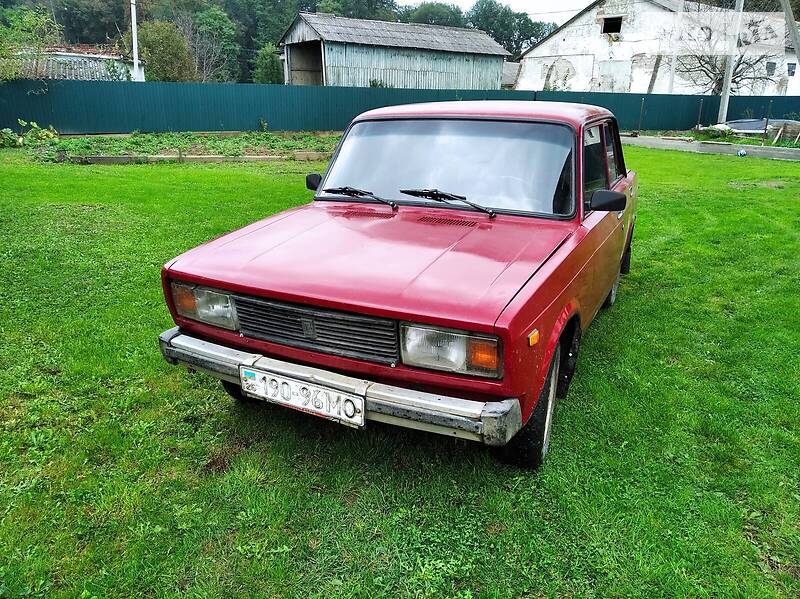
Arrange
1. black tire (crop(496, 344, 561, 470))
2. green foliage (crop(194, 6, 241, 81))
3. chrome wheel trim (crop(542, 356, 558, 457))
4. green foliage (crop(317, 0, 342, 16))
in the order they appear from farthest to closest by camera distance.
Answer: green foliage (crop(317, 0, 342, 16))
green foliage (crop(194, 6, 241, 81))
chrome wheel trim (crop(542, 356, 558, 457))
black tire (crop(496, 344, 561, 470))

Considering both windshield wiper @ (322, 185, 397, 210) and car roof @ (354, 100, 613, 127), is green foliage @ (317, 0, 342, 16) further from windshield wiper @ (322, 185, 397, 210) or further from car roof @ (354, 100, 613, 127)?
windshield wiper @ (322, 185, 397, 210)

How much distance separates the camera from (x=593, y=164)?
12.4 feet

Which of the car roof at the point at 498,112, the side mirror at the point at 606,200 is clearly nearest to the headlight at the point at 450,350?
the side mirror at the point at 606,200

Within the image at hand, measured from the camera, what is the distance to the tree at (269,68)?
42531 millimetres

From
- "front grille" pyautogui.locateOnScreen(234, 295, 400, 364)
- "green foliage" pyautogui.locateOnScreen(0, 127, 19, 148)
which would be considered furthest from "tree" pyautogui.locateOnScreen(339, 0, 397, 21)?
"front grille" pyautogui.locateOnScreen(234, 295, 400, 364)

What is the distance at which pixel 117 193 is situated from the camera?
31.6ft

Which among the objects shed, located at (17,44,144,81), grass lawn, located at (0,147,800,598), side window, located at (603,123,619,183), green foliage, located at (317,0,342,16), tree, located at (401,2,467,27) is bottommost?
grass lawn, located at (0,147,800,598)

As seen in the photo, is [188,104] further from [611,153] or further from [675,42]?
[675,42]

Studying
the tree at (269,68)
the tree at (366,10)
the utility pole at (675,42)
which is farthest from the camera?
the tree at (366,10)

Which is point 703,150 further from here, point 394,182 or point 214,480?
point 214,480

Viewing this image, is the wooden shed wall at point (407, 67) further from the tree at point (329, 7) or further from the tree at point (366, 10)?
the tree at point (366, 10)

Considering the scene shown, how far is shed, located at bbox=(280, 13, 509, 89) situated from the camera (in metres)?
26.4

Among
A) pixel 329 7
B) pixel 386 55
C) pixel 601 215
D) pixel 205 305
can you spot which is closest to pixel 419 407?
pixel 205 305

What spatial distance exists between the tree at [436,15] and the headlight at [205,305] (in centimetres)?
7809
